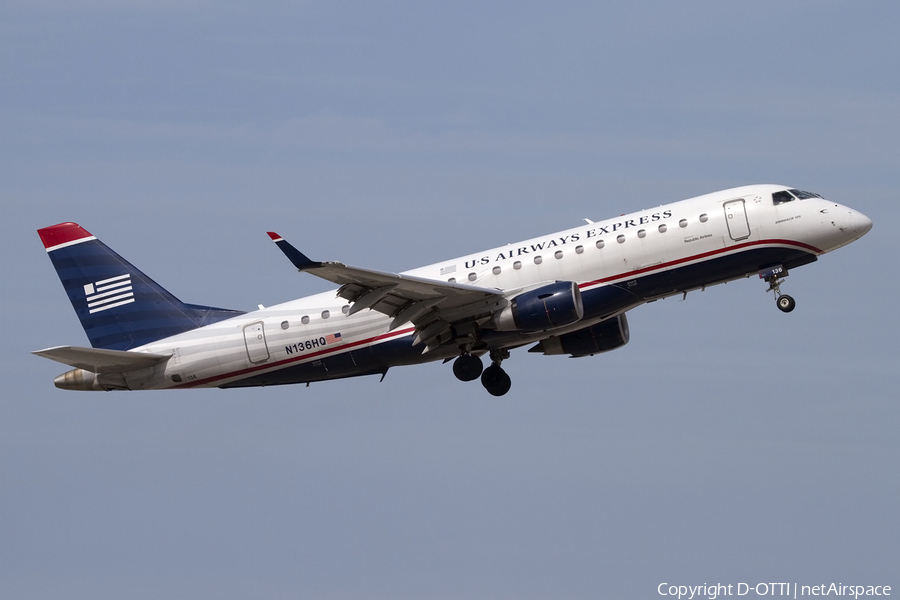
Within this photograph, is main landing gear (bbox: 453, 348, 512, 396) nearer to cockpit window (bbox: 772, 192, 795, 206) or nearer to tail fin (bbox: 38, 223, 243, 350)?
tail fin (bbox: 38, 223, 243, 350)

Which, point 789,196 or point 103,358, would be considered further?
point 103,358

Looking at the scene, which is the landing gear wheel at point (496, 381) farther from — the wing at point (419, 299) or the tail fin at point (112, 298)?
the tail fin at point (112, 298)

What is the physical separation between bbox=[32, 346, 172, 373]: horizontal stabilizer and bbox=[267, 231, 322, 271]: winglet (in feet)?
33.1

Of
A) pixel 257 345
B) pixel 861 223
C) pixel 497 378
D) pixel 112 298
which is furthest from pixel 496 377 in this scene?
pixel 112 298

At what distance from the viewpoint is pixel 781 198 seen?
3816 centimetres

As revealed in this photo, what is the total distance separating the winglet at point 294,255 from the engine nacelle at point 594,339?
12.8 metres

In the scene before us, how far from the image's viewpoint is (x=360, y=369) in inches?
1607

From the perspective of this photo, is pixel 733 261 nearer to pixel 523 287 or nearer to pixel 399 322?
pixel 523 287

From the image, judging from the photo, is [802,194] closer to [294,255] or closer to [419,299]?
A: [419,299]

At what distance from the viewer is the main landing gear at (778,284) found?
1507 inches

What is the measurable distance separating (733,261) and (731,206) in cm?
183

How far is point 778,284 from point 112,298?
80.3 feet

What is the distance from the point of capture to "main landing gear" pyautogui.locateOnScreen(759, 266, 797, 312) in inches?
1507

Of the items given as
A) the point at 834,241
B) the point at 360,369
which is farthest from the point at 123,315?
the point at 834,241
